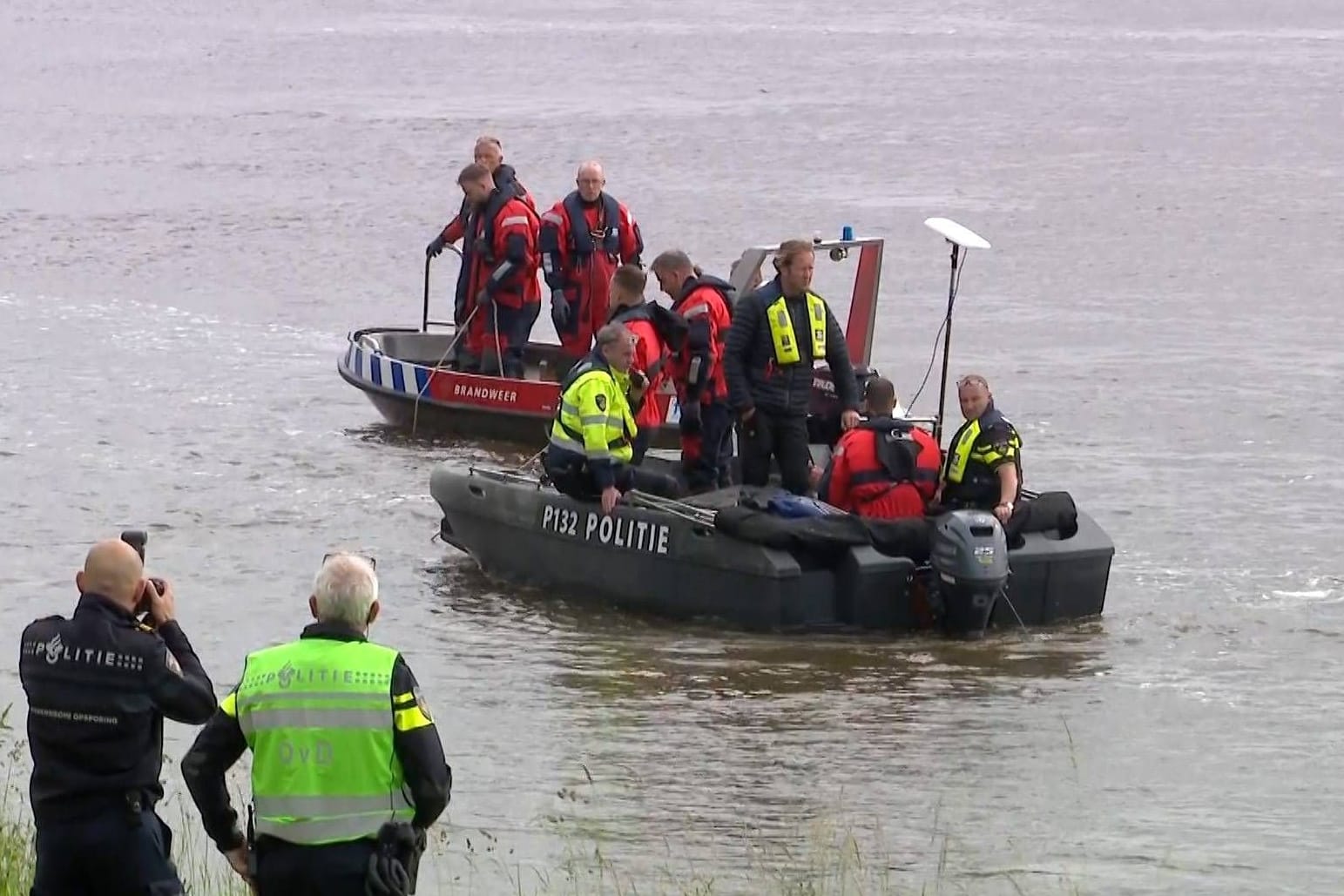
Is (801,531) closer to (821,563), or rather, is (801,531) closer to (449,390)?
(821,563)

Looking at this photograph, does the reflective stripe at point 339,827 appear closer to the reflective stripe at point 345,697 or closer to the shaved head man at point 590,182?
the reflective stripe at point 345,697

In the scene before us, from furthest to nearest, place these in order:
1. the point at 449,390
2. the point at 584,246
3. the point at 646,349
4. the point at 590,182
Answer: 1. the point at 449,390
2. the point at 584,246
3. the point at 590,182
4. the point at 646,349

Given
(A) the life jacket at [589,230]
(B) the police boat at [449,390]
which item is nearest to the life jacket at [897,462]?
(B) the police boat at [449,390]

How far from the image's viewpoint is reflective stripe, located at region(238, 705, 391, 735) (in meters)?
→ 4.81

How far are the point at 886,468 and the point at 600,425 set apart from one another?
1234mm

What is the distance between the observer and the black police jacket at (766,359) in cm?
1052

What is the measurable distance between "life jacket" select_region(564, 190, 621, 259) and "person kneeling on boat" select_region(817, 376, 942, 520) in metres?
3.92

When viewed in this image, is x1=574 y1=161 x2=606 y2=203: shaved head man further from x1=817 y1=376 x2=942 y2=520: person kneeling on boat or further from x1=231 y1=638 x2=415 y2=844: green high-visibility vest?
x1=231 y1=638 x2=415 y2=844: green high-visibility vest

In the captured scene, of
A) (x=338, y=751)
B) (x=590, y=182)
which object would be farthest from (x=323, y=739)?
(x=590, y=182)

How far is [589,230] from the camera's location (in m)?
13.8

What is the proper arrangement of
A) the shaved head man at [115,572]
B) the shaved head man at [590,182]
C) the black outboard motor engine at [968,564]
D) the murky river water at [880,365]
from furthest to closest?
the shaved head man at [590,182], the black outboard motor engine at [968,564], the murky river water at [880,365], the shaved head man at [115,572]

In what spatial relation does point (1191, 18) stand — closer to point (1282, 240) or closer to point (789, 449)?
point (1282, 240)

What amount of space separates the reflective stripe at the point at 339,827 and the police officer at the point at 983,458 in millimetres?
5409

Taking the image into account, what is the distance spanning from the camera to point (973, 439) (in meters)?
10.0
